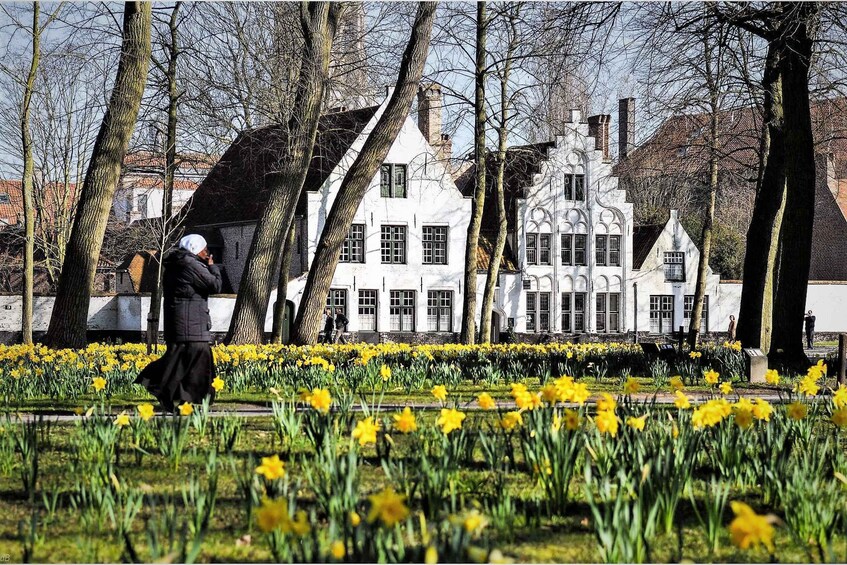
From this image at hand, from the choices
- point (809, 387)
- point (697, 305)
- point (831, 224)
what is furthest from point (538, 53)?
point (831, 224)

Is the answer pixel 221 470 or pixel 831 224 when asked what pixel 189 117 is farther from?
pixel 831 224

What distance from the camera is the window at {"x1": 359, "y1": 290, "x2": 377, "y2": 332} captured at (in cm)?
4653

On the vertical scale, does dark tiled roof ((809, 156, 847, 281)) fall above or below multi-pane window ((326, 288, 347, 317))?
above

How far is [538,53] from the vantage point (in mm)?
28875

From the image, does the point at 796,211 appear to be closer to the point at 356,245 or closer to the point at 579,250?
the point at 356,245

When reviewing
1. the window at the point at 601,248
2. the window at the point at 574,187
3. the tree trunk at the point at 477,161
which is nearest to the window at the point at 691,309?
the window at the point at 601,248

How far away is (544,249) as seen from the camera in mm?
50562

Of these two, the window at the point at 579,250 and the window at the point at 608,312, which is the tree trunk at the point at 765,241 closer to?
the window at the point at 579,250

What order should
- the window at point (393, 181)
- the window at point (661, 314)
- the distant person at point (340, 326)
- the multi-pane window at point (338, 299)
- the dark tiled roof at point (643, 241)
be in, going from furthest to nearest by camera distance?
the dark tiled roof at point (643, 241) < the window at point (661, 314) < the window at point (393, 181) < the multi-pane window at point (338, 299) < the distant person at point (340, 326)

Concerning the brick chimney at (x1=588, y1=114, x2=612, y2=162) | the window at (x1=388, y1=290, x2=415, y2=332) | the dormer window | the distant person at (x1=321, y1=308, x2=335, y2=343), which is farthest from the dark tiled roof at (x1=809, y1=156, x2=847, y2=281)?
the distant person at (x1=321, y1=308, x2=335, y2=343)

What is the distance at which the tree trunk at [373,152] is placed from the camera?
21328 millimetres

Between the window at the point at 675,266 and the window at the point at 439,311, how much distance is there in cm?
1118

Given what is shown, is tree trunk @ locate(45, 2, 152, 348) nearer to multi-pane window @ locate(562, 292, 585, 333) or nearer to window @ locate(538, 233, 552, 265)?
window @ locate(538, 233, 552, 265)

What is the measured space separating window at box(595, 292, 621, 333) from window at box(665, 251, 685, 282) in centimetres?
306
